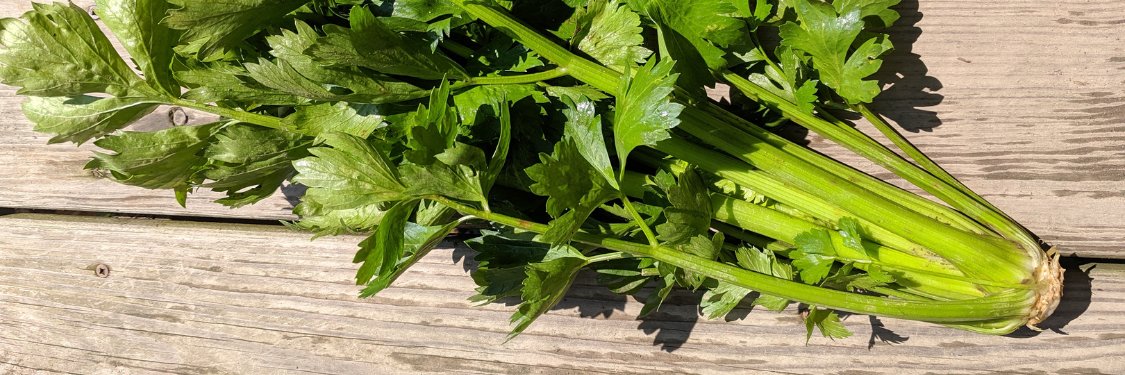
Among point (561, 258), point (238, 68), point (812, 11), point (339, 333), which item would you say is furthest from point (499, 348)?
point (812, 11)

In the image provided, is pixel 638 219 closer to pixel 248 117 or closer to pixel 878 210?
pixel 878 210

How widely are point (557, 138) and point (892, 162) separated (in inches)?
19.4

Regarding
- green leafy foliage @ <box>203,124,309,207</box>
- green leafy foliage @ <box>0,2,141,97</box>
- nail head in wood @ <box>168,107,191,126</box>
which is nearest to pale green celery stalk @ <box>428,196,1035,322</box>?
green leafy foliage @ <box>203,124,309,207</box>

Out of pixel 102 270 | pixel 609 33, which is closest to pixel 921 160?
pixel 609 33

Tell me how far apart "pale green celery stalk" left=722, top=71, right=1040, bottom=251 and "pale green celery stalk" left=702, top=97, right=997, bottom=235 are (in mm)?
15

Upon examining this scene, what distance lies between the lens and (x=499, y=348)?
1.39 meters

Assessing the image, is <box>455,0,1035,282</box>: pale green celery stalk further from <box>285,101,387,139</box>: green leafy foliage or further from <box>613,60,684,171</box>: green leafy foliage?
<box>285,101,387,139</box>: green leafy foliage

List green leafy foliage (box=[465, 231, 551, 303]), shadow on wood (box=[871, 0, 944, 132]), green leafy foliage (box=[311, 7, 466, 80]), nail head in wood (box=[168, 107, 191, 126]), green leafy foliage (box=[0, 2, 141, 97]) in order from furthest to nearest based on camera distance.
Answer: nail head in wood (box=[168, 107, 191, 126]) → shadow on wood (box=[871, 0, 944, 132]) → green leafy foliage (box=[465, 231, 551, 303]) → green leafy foliage (box=[0, 2, 141, 97]) → green leafy foliage (box=[311, 7, 466, 80])

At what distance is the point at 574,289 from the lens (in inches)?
54.5

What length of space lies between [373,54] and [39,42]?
46 centimetres

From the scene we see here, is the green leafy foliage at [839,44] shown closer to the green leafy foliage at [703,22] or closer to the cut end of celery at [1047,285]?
the green leafy foliage at [703,22]

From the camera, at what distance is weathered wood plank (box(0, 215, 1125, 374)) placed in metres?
1.24

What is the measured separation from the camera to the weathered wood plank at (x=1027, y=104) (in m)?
1.15

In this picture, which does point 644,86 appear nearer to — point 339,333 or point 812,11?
point 812,11
